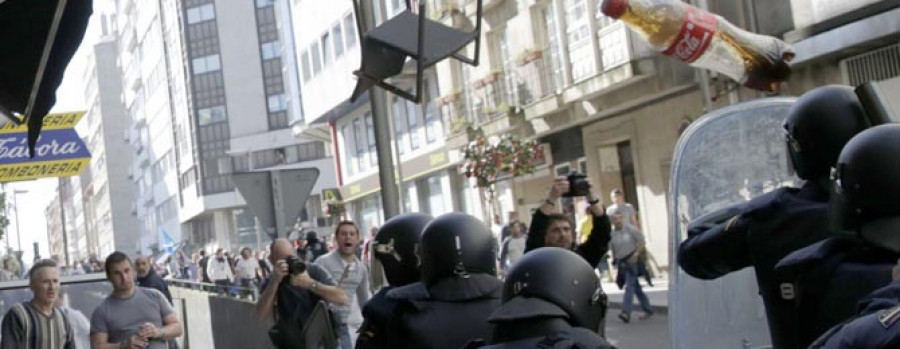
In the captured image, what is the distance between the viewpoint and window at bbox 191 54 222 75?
3442 inches

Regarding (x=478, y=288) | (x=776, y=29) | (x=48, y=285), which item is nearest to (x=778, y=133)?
(x=478, y=288)

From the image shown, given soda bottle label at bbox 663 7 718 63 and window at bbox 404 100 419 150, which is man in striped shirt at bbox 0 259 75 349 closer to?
soda bottle label at bbox 663 7 718 63

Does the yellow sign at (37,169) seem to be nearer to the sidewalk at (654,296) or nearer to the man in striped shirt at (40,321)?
the sidewalk at (654,296)

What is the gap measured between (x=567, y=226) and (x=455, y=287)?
1.47 metres

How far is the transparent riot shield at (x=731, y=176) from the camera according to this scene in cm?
470

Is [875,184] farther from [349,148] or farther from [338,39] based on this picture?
[349,148]

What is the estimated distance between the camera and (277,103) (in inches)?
3536

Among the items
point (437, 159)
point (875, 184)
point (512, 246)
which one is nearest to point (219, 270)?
point (437, 159)

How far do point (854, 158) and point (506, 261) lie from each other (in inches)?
578

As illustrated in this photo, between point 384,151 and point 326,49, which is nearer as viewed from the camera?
point 384,151

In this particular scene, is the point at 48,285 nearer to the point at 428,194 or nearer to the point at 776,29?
the point at 776,29

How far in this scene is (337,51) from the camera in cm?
4266

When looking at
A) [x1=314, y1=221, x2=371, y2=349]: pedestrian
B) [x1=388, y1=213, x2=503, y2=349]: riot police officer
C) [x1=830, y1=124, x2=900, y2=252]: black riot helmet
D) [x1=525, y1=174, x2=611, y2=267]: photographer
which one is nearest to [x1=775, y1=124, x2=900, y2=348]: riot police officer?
[x1=830, y1=124, x2=900, y2=252]: black riot helmet

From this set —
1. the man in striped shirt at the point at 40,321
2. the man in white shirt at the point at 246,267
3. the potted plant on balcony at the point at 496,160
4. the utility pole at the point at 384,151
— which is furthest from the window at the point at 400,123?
the utility pole at the point at 384,151
